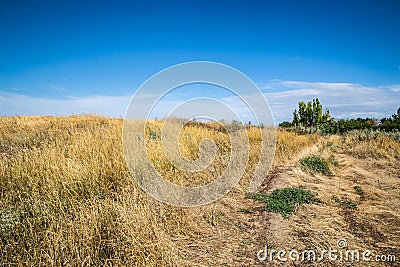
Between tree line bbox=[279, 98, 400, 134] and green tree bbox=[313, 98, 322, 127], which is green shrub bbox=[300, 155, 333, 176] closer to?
tree line bbox=[279, 98, 400, 134]

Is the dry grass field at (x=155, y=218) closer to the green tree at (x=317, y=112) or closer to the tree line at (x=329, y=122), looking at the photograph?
the tree line at (x=329, y=122)

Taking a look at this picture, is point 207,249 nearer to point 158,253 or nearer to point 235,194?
point 158,253

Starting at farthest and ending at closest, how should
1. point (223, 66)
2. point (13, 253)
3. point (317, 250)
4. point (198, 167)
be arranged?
1. point (198, 167)
2. point (223, 66)
3. point (317, 250)
4. point (13, 253)

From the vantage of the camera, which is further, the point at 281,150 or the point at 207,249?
the point at 281,150

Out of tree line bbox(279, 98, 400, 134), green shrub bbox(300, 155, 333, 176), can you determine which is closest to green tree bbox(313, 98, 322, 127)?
tree line bbox(279, 98, 400, 134)

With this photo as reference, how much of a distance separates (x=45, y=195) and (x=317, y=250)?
404 centimetres

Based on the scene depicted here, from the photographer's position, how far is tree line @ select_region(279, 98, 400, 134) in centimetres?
1981

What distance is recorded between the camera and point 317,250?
324 cm

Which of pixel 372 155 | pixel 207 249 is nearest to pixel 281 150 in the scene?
pixel 372 155

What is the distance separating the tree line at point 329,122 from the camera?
1981 cm

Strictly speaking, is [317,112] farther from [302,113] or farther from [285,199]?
[285,199]

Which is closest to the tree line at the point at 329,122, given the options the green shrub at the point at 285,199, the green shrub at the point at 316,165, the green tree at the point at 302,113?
the green tree at the point at 302,113

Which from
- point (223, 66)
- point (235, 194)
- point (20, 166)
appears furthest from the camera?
point (235, 194)

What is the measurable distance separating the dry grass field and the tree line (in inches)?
586
